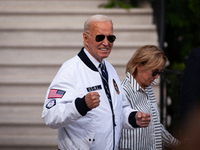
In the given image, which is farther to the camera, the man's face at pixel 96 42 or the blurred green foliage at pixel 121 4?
the blurred green foliage at pixel 121 4

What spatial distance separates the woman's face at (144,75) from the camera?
2.43m

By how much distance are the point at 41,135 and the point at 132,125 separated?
2.05 metres

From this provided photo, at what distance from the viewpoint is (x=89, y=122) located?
1849 mm

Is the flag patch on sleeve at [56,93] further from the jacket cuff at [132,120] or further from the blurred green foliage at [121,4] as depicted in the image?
the blurred green foliage at [121,4]

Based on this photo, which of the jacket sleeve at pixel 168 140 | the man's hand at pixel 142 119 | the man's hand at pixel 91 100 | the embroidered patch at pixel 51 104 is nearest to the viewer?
the man's hand at pixel 91 100

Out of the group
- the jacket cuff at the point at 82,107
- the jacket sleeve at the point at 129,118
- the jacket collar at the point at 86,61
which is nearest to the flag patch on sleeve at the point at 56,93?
the jacket cuff at the point at 82,107

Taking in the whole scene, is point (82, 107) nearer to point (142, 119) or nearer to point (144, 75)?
point (142, 119)

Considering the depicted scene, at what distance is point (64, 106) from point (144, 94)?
998 mm

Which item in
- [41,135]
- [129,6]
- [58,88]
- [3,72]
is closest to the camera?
[58,88]

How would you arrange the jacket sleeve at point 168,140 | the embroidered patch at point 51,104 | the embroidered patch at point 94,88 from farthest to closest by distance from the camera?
the jacket sleeve at point 168,140 < the embroidered patch at point 94,88 < the embroidered patch at point 51,104

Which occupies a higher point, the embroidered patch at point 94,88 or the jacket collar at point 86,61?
the jacket collar at point 86,61

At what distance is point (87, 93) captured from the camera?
172cm

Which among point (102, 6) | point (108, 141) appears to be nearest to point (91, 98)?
point (108, 141)

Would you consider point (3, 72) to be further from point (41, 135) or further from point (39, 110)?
point (41, 135)
